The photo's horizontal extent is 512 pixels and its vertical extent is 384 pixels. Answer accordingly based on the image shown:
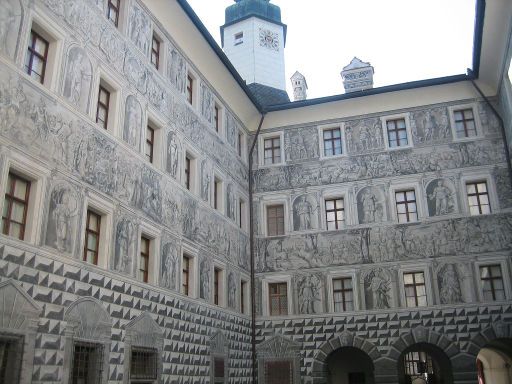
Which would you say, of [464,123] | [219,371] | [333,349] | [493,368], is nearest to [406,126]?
[464,123]

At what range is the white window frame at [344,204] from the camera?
56.3 feet

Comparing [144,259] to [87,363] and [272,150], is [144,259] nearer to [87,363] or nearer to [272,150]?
[87,363]

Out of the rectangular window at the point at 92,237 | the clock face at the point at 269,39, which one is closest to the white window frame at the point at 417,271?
the rectangular window at the point at 92,237

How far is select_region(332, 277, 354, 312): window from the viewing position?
1648cm

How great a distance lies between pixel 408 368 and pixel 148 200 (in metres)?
14.8

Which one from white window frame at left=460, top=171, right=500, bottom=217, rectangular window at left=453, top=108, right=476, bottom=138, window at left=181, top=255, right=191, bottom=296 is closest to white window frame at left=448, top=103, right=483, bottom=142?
rectangular window at left=453, top=108, right=476, bottom=138

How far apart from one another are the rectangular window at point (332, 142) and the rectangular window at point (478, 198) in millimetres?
4141

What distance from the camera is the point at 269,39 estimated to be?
26234mm

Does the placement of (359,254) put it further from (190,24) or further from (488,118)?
(190,24)

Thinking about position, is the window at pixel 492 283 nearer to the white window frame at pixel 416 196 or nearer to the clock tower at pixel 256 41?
the white window frame at pixel 416 196

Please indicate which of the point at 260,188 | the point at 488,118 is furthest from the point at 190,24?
the point at 488,118

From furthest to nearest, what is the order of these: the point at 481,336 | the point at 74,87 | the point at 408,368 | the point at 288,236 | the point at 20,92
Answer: the point at 408,368
the point at 288,236
the point at 481,336
the point at 74,87
the point at 20,92

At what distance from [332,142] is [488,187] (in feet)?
16.3

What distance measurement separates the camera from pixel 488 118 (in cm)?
1697
